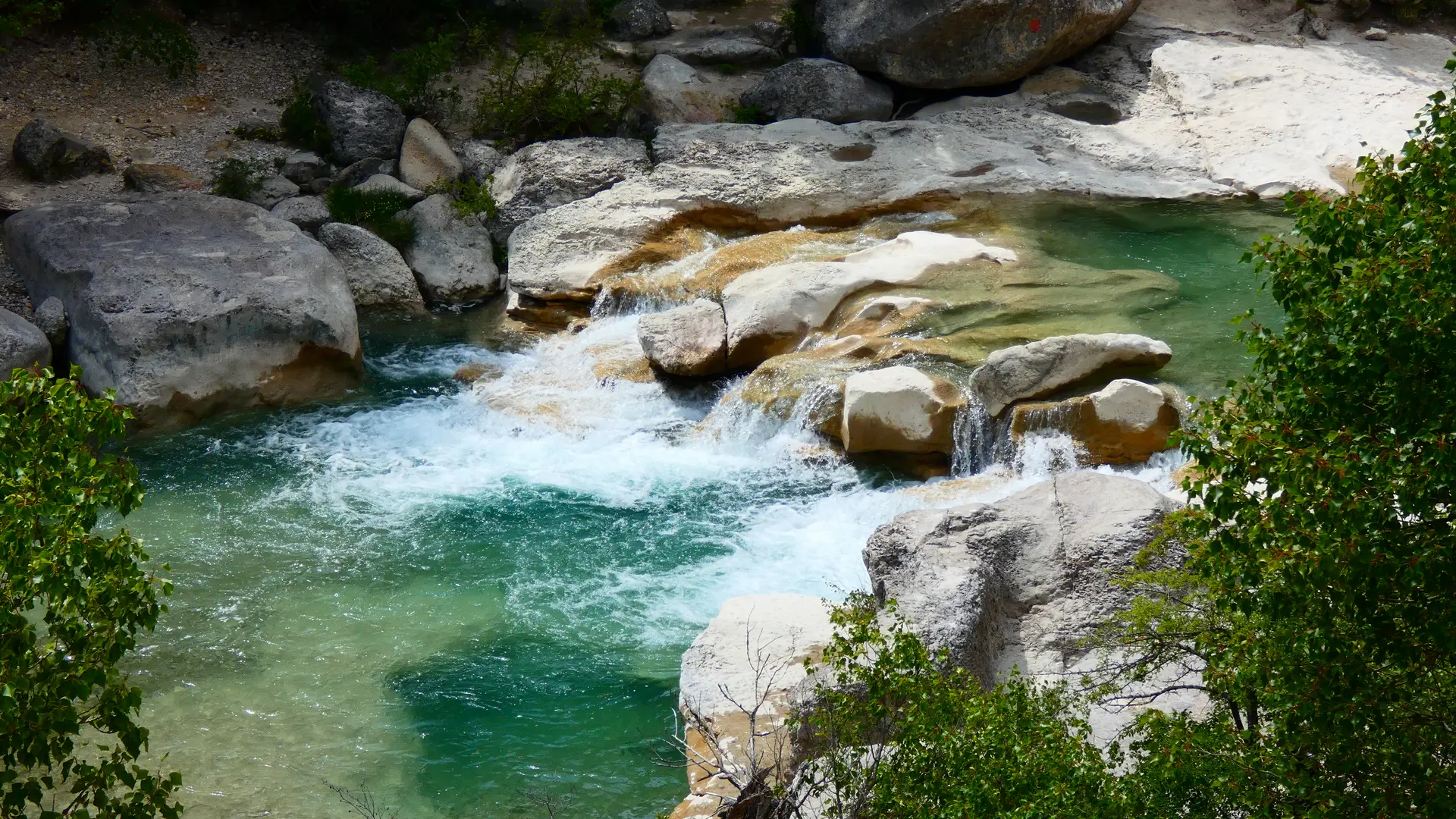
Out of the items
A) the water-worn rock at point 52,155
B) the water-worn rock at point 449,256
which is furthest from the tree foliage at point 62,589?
the water-worn rock at point 52,155

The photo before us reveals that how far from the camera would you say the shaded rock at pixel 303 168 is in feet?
51.3

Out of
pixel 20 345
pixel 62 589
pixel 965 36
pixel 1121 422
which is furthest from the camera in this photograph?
pixel 965 36

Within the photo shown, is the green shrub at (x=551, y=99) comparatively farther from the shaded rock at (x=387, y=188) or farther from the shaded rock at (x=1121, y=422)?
the shaded rock at (x=1121, y=422)

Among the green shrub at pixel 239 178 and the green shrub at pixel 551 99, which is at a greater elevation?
the green shrub at pixel 551 99

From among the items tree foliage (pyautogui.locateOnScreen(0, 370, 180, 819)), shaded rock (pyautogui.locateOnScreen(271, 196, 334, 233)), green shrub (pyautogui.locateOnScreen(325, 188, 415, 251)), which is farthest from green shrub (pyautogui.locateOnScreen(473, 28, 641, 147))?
tree foliage (pyautogui.locateOnScreen(0, 370, 180, 819))

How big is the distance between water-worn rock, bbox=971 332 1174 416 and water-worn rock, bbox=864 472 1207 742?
2.67 metres

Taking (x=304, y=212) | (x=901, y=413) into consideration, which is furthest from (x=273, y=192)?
(x=901, y=413)

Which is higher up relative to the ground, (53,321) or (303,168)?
(303,168)

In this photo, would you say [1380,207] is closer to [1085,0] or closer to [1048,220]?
[1048,220]

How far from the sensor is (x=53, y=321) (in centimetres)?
1188

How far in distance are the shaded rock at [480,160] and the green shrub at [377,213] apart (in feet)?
4.24

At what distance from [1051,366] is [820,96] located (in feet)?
25.9

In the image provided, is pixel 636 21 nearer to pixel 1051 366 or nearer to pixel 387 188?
pixel 387 188

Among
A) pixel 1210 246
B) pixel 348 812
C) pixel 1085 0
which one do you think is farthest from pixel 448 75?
pixel 348 812
